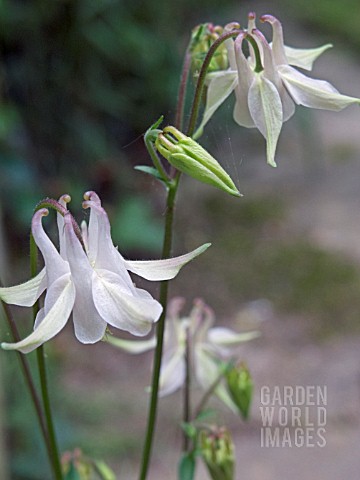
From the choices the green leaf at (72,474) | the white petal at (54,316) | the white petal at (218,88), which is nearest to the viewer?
the white petal at (54,316)

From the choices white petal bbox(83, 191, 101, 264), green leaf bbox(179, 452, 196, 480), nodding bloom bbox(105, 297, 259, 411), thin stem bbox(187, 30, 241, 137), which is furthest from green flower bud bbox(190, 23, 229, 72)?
green leaf bbox(179, 452, 196, 480)

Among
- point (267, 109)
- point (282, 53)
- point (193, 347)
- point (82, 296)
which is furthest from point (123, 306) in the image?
point (193, 347)

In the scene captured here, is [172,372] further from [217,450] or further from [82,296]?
[82,296]

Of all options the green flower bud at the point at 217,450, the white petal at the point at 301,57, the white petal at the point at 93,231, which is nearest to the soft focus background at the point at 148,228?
the green flower bud at the point at 217,450

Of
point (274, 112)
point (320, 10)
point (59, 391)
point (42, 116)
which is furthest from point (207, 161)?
point (320, 10)

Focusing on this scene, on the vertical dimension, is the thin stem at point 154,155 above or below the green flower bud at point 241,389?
above

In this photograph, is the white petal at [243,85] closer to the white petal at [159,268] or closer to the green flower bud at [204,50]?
the green flower bud at [204,50]
